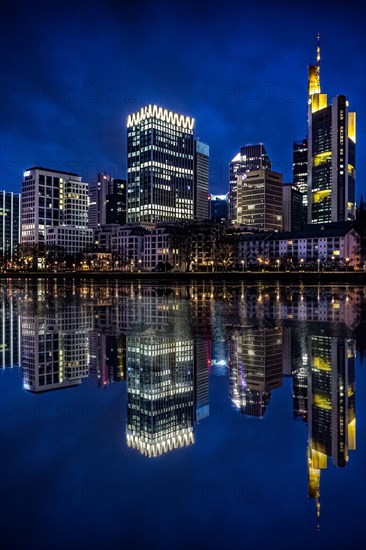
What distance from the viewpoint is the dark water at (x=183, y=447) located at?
4551 millimetres

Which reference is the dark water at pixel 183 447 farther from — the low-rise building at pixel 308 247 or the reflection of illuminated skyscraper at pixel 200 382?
the low-rise building at pixel 308 247

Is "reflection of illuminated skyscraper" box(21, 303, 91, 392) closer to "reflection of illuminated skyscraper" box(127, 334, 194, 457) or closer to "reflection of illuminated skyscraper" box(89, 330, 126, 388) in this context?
"reflection of illuminated skyscraper" box(89, 330, 126, 388)

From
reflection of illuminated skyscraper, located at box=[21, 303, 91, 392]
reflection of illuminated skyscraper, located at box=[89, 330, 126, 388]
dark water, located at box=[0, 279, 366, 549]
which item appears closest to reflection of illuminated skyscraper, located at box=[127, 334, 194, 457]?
dark water, located at box=[0, 279, 366, 549]

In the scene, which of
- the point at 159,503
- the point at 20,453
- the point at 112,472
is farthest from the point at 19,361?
the point at 159,503

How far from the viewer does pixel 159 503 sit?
192 inches

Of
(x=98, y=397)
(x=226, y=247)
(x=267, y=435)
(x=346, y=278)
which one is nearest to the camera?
(x=267, y=435)

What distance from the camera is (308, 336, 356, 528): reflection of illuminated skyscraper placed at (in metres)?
6.01

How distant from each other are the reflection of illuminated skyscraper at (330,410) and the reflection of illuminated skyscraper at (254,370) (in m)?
0.79

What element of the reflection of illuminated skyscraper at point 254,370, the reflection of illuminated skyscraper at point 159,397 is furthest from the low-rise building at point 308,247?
the reflection of illuminated skyscraper at point 159,397

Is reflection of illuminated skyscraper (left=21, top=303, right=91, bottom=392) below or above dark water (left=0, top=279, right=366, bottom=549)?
above

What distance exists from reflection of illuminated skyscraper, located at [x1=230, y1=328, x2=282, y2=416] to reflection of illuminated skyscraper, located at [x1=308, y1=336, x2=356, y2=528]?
791 mm

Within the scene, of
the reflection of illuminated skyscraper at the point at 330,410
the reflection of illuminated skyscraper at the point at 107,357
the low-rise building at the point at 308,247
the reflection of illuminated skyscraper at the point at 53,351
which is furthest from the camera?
the low-rise building at the point at 308,247

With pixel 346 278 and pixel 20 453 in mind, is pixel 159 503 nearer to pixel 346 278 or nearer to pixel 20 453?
pixel 20 453

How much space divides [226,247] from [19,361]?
127m
